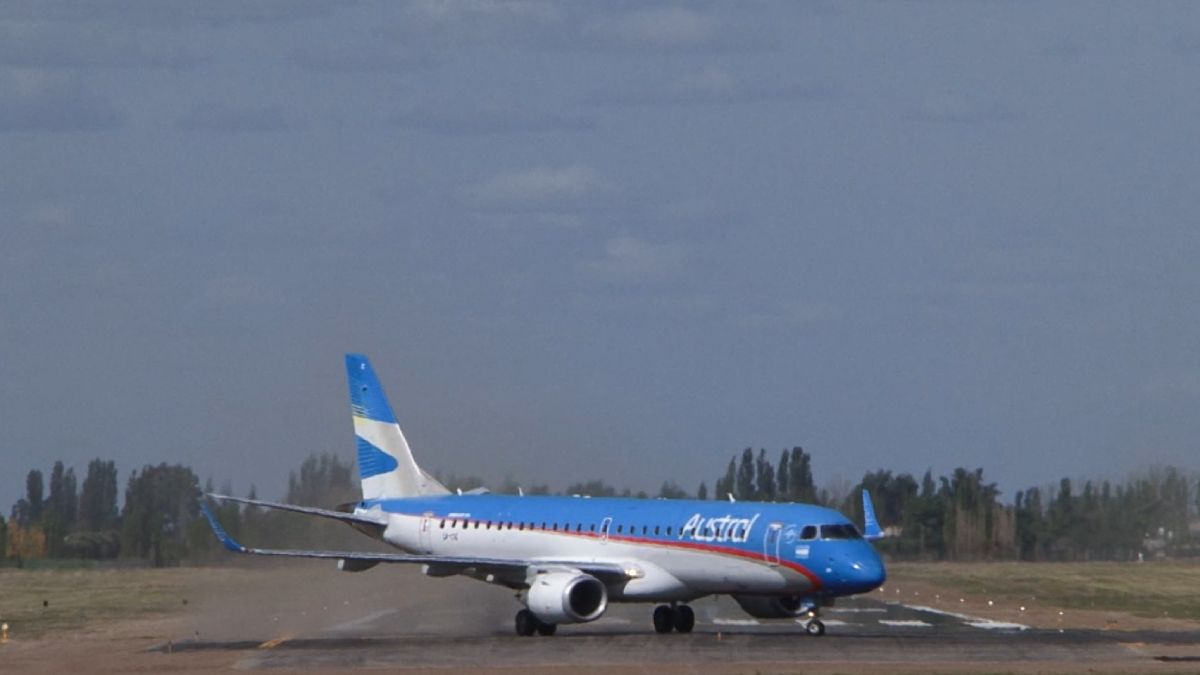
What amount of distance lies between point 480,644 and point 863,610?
20.0 m

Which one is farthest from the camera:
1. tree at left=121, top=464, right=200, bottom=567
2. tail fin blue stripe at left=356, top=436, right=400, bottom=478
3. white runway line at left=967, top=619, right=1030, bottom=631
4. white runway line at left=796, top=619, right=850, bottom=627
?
tree at left=121, top=464, right=200, bottom=567

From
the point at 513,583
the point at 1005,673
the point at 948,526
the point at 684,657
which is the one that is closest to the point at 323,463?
the point at 513,583

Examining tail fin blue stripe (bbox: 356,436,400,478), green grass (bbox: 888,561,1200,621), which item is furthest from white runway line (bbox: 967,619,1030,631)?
tail fin blue stripe (bbox: 356,436,400,478)

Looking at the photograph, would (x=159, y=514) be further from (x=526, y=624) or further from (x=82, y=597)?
(x=526, y=624)

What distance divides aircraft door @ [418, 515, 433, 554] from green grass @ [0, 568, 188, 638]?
9.04 metres

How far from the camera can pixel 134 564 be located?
303 feet

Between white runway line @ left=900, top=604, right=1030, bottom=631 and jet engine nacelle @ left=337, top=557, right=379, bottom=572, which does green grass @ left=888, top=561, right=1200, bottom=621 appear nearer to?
white runway line @ left=900, top=604, right=1030, bottom=631

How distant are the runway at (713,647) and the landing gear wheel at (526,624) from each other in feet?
1.13

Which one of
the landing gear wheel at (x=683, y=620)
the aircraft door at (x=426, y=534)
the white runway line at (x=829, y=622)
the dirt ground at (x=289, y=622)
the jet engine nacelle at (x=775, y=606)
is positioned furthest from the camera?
the aircraft door at (x=426, y=534)

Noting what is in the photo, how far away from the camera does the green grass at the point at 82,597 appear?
56312mm

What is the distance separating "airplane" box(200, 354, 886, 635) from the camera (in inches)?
1772

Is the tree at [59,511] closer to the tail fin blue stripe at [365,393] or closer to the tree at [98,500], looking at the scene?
the tree at [98,500]

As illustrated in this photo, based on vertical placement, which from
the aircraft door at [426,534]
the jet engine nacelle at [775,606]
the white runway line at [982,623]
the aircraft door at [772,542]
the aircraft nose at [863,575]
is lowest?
the white runway line at [982,623]

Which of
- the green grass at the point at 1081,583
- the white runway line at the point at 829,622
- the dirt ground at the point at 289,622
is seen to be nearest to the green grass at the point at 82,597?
the dirt ground at the point at 289,622
